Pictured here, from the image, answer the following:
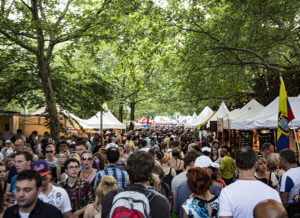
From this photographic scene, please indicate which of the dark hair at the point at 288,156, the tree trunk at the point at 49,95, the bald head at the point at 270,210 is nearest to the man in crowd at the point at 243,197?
the bald head at the point at 270,210

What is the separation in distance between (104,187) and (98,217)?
1.32ft

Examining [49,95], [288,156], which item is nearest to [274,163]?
[288,156]

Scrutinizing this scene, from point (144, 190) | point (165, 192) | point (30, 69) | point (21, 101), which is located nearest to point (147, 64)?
point (30, 69)

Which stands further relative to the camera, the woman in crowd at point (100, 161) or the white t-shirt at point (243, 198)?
the woman in crowd at point (100, 161)

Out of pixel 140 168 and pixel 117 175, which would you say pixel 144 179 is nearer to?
pixel 140 168

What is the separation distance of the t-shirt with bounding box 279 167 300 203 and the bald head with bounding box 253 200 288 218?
2305mm

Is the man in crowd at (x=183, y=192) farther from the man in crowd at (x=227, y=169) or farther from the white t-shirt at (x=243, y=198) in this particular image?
the man in crowd at (x=227, y=169)

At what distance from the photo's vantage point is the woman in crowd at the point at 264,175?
209 inches

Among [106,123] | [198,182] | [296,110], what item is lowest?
[198,182]

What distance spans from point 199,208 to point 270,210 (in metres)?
1.30

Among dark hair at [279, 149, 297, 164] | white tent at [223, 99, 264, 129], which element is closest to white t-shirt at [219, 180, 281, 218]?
dark hair at [279, 149, 297, 164]

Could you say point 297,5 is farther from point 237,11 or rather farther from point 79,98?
point 79,98

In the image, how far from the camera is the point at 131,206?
2.24 metres

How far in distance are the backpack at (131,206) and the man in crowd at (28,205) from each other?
102cm
